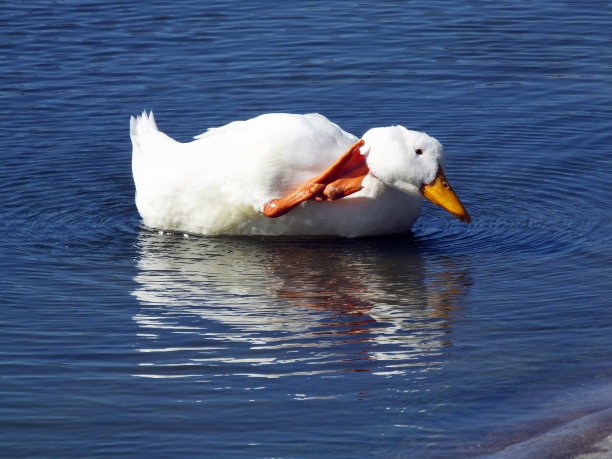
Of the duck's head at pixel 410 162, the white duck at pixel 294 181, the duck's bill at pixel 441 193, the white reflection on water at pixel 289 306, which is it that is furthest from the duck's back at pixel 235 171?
the duck's bill at pixel 441 193

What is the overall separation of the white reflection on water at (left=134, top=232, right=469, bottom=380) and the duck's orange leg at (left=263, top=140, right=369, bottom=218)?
0.47 m

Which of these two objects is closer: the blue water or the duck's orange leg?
the blue water

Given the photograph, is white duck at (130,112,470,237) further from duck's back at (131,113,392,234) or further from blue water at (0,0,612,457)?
blue water at (0,0,612,457)

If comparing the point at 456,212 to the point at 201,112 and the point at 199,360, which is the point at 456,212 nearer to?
the point at 199,360

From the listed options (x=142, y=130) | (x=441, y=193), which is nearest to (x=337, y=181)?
(x=441, y=193)

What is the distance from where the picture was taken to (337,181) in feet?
30.3

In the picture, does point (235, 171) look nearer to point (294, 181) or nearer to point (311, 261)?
point (294, 181)

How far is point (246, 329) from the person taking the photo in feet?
26.0

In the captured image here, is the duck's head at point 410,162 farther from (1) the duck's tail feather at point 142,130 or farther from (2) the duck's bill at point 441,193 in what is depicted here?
(1) the duck's tail feather at point 142,130

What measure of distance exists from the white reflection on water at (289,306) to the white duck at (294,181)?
0.16m

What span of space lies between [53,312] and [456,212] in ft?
9.57

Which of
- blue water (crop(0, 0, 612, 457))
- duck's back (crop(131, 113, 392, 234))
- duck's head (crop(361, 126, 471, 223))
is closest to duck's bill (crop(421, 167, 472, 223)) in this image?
duck's head (crop(361, 126, 471, 223))

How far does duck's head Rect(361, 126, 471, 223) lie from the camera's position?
29.6 feet

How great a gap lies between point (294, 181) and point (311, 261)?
1.99 ft
